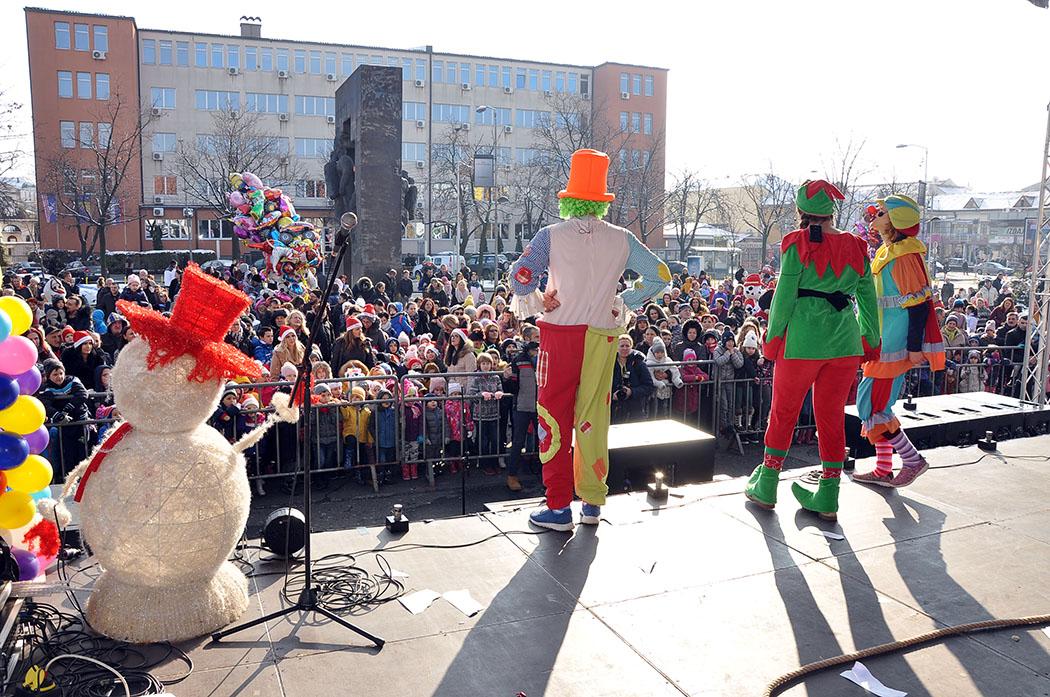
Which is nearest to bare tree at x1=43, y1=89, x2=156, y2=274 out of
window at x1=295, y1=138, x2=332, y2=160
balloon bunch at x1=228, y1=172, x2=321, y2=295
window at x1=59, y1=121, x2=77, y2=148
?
window at x1=59, y1=121, x2=77, y2=148

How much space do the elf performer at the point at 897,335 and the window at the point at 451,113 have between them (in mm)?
58212

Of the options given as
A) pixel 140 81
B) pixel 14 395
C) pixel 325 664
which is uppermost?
pixel 140 81

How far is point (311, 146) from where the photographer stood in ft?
194

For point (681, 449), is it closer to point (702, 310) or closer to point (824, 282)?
point (824, 282)

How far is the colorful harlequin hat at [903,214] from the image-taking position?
6406 millimetres

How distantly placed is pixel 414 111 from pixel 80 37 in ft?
70.7

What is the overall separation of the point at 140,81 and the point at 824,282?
58573 millimetres

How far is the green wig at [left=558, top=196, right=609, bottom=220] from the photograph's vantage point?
17.7ft

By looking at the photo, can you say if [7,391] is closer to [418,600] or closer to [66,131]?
[418,600]

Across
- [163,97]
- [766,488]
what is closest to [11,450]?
[766,488]

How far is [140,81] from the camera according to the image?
54.7 meters

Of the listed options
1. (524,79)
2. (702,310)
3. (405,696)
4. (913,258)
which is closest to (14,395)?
(405,696)

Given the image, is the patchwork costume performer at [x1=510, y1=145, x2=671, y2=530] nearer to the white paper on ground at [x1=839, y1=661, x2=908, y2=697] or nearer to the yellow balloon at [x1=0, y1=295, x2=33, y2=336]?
the white paper on ground at [x1=839, y1=661, x2=908, y2=697]

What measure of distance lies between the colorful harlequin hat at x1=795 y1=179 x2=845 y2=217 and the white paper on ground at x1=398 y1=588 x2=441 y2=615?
3332mm
